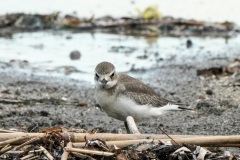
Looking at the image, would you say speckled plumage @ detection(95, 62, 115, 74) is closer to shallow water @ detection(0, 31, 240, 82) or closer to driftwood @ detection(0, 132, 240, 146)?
driftwood @ detection(0, 132, 240, 146)

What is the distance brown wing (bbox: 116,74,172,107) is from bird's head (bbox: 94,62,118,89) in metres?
0.11

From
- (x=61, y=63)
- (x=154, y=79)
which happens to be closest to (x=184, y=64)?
(x=154, y=79)

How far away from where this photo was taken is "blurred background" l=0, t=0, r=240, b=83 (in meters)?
10.9

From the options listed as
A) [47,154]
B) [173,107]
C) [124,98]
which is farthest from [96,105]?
[47,154]

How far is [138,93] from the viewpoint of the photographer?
267 inches

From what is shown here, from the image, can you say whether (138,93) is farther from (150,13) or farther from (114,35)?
(150,13)

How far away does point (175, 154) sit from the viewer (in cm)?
434

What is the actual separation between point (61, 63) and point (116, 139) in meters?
6.29

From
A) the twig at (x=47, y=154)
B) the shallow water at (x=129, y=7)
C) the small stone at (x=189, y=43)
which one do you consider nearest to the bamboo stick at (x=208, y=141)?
the twig at (x=47, y=154)

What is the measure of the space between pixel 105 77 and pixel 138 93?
0.41m

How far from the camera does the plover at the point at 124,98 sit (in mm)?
6359

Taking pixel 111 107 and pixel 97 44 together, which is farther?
pixel 97 44

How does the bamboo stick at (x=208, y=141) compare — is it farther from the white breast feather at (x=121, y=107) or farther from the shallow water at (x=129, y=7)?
the shallow water at (x=129, y=7)

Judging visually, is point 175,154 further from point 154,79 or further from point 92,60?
point 92,60
